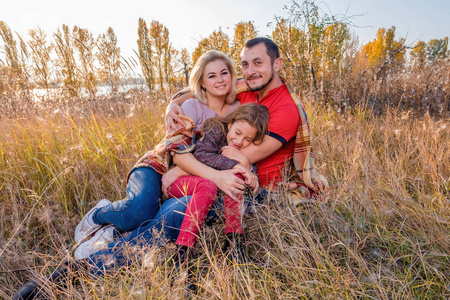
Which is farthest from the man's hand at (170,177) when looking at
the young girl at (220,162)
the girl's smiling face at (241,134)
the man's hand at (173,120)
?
the girl's smiling face at (241,134)

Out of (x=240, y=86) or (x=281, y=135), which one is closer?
(x=281, y=135)

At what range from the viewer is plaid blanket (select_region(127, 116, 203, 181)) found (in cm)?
241

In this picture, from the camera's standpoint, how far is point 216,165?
2273 mm

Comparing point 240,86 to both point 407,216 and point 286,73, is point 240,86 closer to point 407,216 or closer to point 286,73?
point 407,216

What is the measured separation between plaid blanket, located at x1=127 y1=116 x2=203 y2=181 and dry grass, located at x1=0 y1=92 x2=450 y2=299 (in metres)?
0.58

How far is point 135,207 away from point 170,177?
37 cm

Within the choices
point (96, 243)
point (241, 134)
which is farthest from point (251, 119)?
point (96, 243)

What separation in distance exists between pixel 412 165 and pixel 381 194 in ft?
4.04

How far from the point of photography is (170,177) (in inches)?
95.2

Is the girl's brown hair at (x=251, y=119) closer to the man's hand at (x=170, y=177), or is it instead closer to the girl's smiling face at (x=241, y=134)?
the girl's smiling face at (x=241, y=134)

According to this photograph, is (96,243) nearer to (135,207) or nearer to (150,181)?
(135,207)

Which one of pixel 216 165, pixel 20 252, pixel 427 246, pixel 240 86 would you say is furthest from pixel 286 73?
pixel 20 252

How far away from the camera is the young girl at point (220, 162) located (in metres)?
1.99

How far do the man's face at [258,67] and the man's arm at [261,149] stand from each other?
22.2 inches
